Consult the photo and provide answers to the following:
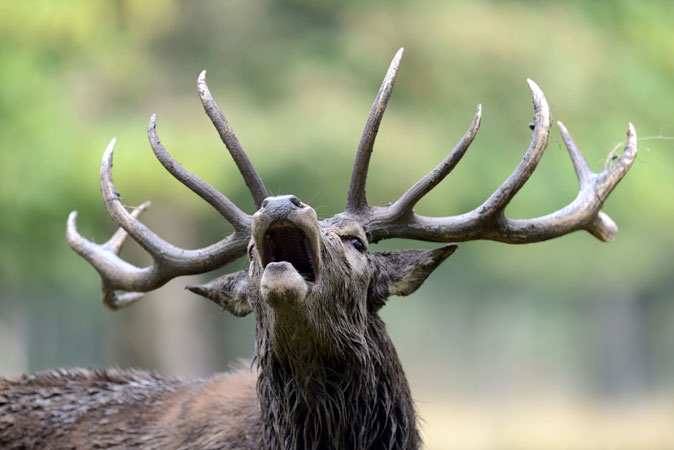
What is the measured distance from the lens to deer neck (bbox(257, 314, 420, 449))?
4398mm

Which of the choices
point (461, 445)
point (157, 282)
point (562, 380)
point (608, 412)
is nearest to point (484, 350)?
point (562, 380)

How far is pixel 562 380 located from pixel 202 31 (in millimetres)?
33712

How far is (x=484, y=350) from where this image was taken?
130 ft

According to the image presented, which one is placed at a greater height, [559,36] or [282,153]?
[559,36]

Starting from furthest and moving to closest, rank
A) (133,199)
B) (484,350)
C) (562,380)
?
(562,380) < (484,350) < (133,199)

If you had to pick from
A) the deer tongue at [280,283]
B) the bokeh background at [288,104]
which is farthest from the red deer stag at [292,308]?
the bokeh background at [288,104]

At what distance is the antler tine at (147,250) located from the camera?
16.6 ft

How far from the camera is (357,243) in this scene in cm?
457

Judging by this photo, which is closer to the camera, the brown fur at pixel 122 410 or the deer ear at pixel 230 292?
the deer ear at pixel 230 292

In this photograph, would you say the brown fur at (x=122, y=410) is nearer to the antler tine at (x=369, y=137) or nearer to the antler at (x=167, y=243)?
the antler at (x=167, y=243)

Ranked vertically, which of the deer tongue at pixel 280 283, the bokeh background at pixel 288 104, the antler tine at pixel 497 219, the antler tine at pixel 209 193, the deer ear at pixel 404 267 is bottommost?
the deer tongue at pixel 280 283

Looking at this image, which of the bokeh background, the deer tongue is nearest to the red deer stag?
the deer tongue

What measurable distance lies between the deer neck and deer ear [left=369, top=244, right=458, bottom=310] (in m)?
0.24

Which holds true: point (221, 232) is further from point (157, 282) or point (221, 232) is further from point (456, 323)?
point (456, 323)
